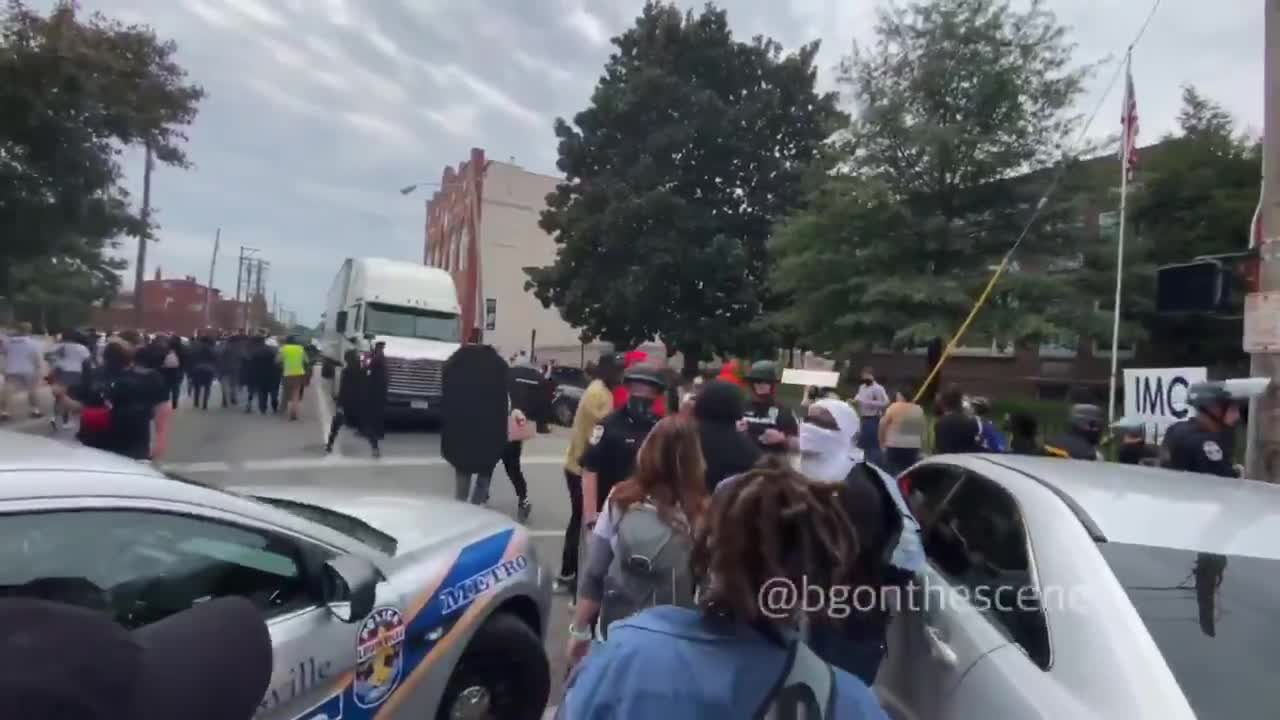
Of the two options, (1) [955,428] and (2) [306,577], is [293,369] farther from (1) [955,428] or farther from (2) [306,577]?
(2) [306,577]

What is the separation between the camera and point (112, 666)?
1.28 meters

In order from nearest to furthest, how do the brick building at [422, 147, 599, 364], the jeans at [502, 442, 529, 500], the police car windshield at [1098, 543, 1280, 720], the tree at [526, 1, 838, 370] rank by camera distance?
the police car windshield at [1098, 543, 1280, 720], the jeans at [502, 442, 529, 500], the tree at [526, 1, 838, 370], the brick building at [422, 147, 599, 364]

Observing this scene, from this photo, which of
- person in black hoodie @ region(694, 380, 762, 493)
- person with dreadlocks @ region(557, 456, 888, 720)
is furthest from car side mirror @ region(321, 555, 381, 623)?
person in black hoodie @ region(694, 380, 762, 493)

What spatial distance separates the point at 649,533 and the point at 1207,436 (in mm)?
4278

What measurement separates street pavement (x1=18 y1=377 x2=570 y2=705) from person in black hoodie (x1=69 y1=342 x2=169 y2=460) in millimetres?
1388

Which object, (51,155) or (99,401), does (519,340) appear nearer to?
(51,155)

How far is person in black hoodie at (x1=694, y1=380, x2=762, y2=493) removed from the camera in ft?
13.5

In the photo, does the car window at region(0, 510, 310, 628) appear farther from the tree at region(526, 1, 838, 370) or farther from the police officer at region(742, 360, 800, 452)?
the tree at region(526, 1, 838, 370)

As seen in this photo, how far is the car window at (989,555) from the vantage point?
258cm

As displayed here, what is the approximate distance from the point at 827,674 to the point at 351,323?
1896 cm

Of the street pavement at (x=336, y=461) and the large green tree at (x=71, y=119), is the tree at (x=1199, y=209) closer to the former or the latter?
the street pavement at (x=336, y=461)

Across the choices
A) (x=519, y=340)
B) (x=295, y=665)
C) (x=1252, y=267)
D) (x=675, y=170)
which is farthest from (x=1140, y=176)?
(x=519, y=340)

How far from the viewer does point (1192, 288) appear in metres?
5.36

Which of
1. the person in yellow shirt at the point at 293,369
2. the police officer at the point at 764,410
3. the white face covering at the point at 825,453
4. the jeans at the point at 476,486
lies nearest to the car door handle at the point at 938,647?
the white face covering at the point at 825,453
